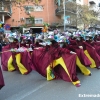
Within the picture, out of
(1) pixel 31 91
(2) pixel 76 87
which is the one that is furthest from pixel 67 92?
(1) pixel 31 91

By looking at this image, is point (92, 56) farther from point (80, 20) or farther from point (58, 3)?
point (58, 3)

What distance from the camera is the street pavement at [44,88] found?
15.9 feet

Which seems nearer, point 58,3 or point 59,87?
point 59,87

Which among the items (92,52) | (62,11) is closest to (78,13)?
(62,11)

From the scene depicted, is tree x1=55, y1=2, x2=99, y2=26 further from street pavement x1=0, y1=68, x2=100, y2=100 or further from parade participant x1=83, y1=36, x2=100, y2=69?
street pavement x1=0, y1=68, x2=100, y2=100

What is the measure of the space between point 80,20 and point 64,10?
8.93ft

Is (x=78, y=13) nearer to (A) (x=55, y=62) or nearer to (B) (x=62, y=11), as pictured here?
(B) (x=62, y=11)

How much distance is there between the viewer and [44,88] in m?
5.54

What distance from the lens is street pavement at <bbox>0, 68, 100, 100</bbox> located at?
485cm

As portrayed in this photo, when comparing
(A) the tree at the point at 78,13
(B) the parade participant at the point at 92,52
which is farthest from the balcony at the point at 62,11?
(B) the parade participant at the point at 92,52

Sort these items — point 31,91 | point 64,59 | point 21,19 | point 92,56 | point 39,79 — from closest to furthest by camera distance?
point 31,91 < point 64,59 < point 39,79 < point 92,56 < point 21,19

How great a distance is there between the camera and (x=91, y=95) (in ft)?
16.1

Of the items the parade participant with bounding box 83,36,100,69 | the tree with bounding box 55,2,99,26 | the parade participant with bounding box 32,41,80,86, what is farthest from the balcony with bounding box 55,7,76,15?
the parade participant with bounding box 32,41,80,86

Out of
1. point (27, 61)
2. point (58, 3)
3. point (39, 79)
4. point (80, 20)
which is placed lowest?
point (39, 79)
